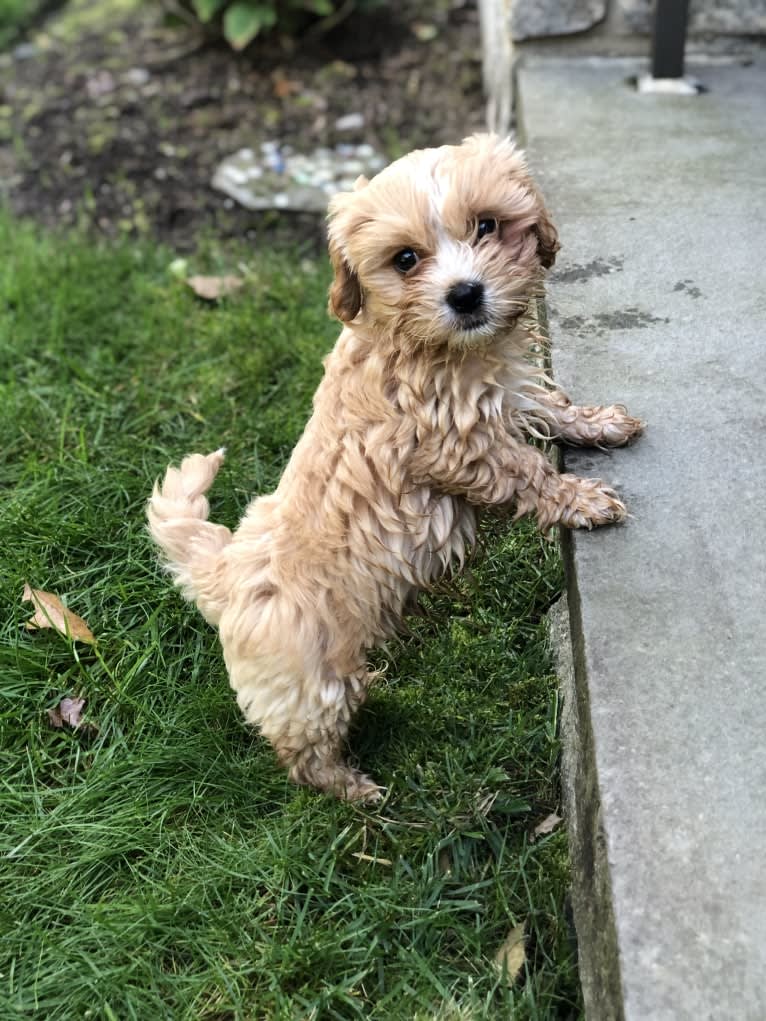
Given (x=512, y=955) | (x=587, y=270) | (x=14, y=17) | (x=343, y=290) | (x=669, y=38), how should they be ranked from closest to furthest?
(x=512, y=955), (x=343, y=290), (x=587, y=270), (x=669, y=38), (x=14, y=17)

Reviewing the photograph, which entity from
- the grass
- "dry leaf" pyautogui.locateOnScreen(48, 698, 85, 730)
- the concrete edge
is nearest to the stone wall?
the grass

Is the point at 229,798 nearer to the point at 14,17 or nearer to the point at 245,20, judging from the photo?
the point at 245,20

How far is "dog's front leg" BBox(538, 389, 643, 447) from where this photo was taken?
9.06 ft

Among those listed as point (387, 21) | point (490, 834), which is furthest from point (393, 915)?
point (387, 21)

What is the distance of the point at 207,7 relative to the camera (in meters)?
6.38

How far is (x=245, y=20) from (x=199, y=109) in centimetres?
60

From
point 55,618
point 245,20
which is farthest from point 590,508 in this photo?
point 245,20

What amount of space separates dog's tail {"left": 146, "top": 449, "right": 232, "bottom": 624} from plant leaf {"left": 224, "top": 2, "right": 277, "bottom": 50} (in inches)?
169

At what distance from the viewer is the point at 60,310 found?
4.68 m

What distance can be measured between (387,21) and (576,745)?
19.0ft

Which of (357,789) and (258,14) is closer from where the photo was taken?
(357,789)

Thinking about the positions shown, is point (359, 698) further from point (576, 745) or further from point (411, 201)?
point (411, 201)

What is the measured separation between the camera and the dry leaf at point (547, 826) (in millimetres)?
2652

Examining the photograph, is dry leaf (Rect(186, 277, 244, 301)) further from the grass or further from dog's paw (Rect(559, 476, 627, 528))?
dog's paw (Rect(559, 476, 627, 528))
